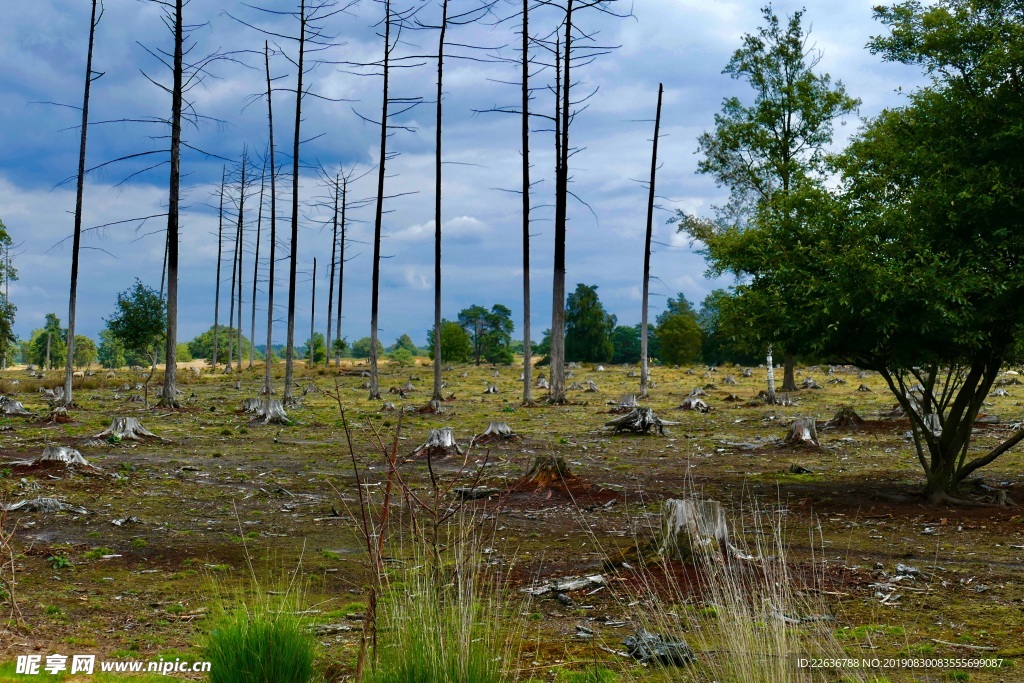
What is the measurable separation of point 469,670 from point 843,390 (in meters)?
40.8

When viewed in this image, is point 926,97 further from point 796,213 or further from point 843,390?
point 843,390

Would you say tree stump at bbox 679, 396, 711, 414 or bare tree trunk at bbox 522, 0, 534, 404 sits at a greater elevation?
bare tree trunk at bbox 522, 0, 534, 404

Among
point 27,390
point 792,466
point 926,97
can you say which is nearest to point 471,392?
point 27,390

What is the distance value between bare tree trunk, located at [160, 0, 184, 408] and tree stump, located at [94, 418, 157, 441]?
11.2m

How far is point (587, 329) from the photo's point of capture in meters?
106

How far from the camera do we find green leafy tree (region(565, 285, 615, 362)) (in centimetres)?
10562

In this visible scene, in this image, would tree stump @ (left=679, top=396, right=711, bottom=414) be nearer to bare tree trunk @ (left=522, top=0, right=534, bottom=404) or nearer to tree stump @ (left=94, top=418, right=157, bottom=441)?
bare tree trunk @ (left=522, top=0, right=534, bottom=404)

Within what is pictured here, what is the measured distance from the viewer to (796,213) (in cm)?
1511

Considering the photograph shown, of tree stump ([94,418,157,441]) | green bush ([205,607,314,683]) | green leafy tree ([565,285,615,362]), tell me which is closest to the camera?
green bush ([205,607,314,683])

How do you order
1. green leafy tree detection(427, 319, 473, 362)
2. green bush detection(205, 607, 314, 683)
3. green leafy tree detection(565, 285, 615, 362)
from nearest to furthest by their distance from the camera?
green bush detection(205, 607, 314, 683) → green leafy tree detection(427, 319, 473, 362) → green leafy tree detection(565, 285, 615, 362)

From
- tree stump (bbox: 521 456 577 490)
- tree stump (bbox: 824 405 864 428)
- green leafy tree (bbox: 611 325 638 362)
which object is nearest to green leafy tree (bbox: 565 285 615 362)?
green leafy tree (bbox: 611 325 638 362)

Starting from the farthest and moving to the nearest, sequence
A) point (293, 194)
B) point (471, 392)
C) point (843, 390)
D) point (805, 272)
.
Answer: point (471, 392) → point (843, 390) → point (293, 194) → point (805, 272)

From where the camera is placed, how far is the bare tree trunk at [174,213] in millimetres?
33500

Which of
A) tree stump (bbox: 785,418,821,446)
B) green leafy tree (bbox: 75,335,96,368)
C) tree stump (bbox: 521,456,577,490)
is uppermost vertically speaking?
green leafy tree (bbox: 75,335,96,368)
